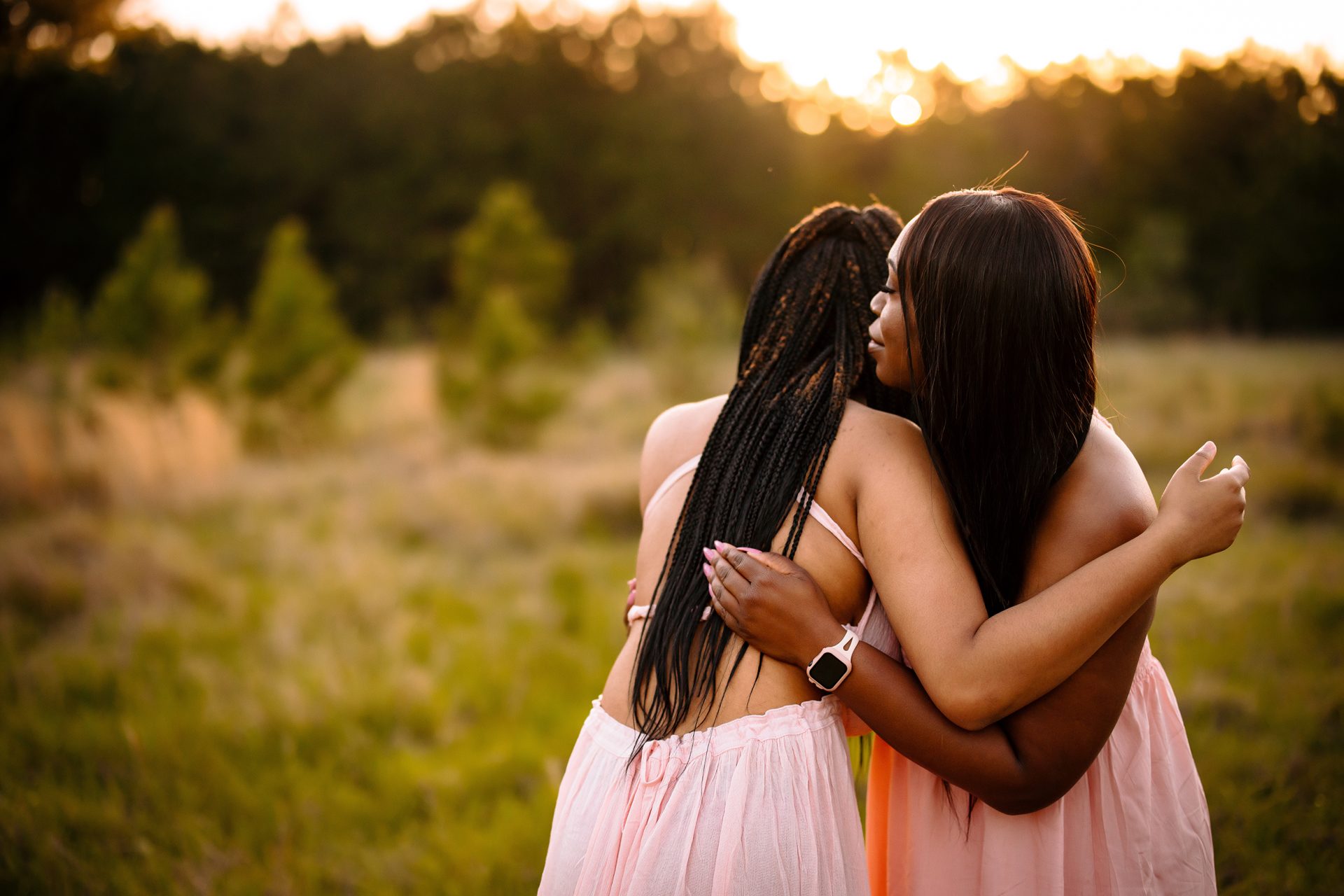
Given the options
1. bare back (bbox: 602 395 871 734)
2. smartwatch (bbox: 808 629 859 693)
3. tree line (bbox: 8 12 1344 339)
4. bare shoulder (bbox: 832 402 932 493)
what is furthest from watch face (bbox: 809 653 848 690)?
tree line (bbox: 8 12 1344 339)

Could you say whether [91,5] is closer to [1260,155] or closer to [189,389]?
[189,389]

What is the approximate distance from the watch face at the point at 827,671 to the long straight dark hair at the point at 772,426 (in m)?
0.16

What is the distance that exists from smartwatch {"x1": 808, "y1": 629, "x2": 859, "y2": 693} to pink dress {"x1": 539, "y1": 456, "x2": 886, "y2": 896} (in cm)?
11

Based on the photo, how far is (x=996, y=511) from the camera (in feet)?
5.54

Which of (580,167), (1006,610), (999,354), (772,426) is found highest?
(580,167)

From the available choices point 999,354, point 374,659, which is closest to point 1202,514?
point 999,354

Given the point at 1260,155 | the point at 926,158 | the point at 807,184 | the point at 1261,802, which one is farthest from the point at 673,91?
the point at 1261,802

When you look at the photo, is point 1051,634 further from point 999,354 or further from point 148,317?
point 148,317

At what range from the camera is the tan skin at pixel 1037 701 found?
158 centimetres

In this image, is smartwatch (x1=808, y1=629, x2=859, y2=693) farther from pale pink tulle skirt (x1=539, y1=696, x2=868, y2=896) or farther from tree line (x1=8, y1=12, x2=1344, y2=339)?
tree line (x1=8, y1=12, x2=1344, y2=339)

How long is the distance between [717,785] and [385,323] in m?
30.2

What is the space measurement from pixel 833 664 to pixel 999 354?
2.14 feet

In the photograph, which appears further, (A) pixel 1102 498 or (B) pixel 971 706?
(A) pixel 1102 498

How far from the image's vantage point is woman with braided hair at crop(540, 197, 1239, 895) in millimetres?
1518
